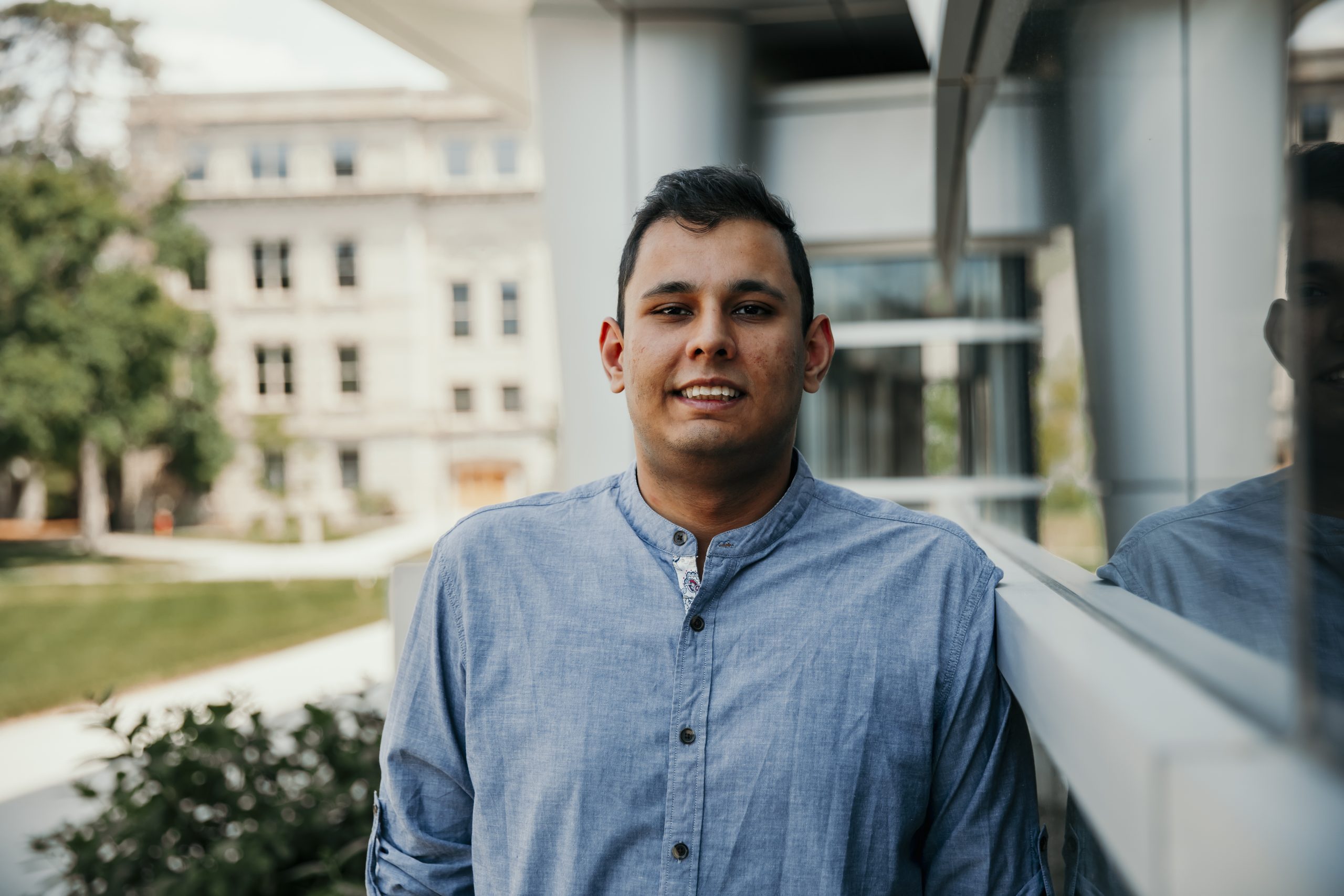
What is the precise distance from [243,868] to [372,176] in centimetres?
3768

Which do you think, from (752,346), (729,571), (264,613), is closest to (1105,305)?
(752,346)

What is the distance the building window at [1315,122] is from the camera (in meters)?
0.77

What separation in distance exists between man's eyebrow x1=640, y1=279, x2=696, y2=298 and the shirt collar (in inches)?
13.4

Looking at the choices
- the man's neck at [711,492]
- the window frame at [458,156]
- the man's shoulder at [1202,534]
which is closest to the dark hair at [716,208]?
the man's neck at [711,492]

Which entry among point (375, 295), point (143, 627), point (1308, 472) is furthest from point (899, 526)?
point (375, 295)

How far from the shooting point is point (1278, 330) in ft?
3.01

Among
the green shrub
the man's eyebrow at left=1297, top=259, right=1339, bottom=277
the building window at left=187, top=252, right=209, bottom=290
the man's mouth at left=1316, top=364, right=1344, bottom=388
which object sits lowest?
the green shrub

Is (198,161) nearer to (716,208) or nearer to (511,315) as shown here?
(511,315)

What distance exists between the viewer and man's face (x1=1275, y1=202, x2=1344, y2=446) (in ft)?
2.54

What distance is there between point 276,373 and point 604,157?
34512 millimetres

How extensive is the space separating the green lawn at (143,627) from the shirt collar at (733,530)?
43.3ft

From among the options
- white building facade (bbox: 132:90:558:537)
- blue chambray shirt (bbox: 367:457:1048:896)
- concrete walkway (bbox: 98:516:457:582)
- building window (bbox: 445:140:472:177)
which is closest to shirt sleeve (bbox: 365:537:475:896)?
blue chambray shirt (bbox: 367:457:1048:896)

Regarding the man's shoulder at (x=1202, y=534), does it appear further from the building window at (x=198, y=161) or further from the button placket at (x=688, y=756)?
the building window at (x=198, y=161)

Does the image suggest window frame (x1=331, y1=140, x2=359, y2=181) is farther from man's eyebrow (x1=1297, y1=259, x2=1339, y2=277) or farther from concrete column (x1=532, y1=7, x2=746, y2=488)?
man's eyebrow (x1=1297, y1=259, x2=1339, y2=277)
